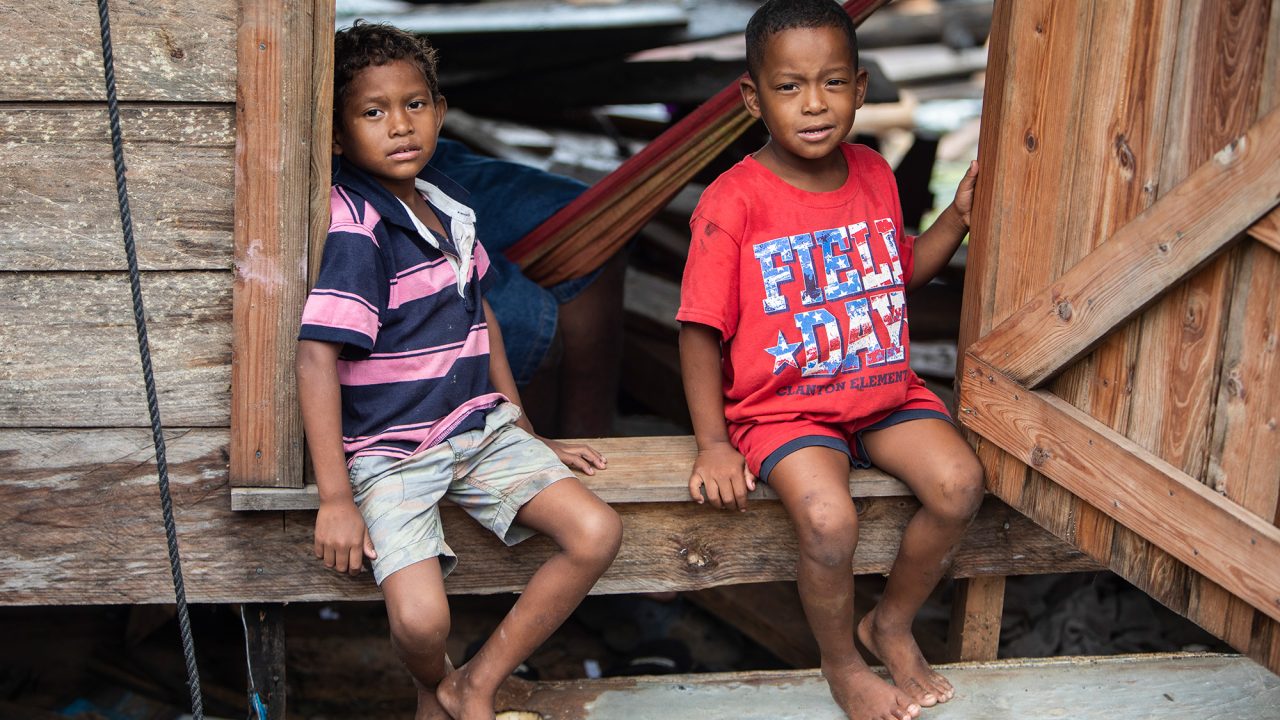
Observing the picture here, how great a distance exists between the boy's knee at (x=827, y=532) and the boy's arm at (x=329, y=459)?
0.81 m

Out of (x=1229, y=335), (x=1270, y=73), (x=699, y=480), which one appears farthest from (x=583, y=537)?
(x=1270, y=73)

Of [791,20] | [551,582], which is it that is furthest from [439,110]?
[551,582]

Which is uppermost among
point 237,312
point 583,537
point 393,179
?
point 393,179

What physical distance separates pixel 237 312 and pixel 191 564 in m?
0.58

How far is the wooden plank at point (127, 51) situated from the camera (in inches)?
81.7

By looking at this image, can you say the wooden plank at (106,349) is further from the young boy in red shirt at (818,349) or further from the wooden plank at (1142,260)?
the wooden plank at (1142,260)

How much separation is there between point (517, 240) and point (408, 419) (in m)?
0.97

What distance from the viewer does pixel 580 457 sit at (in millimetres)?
2453

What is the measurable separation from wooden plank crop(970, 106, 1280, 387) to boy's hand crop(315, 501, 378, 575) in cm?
124

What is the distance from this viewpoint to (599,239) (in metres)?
2.93

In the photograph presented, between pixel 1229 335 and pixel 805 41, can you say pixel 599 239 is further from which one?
pixel 1229 335

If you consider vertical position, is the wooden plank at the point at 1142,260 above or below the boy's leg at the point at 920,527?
above

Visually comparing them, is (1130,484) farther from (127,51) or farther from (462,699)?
(127,51)

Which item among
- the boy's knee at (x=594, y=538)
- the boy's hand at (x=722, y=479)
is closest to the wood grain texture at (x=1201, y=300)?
the boy's hand at (x=722, y=479)
